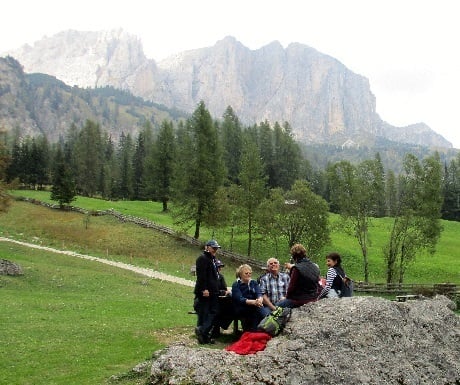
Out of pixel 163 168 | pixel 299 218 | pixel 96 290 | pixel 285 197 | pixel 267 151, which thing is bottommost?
pixel 96 290

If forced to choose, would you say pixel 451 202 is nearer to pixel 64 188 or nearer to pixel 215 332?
pixel 64 188

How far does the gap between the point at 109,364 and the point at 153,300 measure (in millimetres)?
12984

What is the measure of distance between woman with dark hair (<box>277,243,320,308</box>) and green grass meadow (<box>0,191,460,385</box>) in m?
2.52

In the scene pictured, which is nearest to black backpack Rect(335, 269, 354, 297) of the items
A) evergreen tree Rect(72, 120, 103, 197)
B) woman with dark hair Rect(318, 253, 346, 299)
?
woman with dark hair Rect(318, 253, 346, 299)

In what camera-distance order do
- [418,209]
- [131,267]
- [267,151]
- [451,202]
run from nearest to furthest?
[131,267] < [418,209] < [267,151] < [451,202]

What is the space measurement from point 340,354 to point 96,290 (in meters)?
21.7

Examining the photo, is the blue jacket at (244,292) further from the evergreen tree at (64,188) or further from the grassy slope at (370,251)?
the evergreen tree at (64,188)

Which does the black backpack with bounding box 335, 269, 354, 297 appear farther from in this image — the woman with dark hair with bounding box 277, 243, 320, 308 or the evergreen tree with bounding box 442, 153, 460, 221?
the evergreen tree with bounding box 442, 153, 460, 221

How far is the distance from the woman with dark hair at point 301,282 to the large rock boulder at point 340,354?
0.54 meters

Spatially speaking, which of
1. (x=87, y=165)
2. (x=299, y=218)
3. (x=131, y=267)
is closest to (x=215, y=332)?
(x=131, y=267)

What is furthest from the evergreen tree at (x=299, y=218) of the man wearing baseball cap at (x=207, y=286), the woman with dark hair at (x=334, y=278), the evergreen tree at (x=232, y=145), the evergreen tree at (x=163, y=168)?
the evergreen tree at (x=232, y=145)

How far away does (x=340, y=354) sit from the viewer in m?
8.73

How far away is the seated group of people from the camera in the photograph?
36.1 ft

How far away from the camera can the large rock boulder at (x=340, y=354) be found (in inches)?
323
